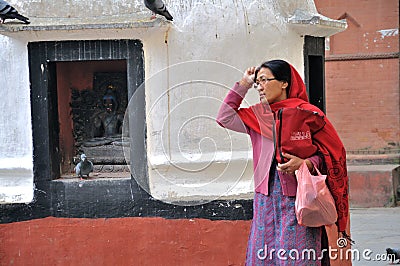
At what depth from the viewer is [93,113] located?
20.7ft

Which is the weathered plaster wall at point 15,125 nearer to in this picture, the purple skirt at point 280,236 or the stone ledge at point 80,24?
the stone ledge at point 80,24

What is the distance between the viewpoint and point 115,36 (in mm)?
5375

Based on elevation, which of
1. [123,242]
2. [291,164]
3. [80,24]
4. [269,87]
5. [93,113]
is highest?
[80,24]

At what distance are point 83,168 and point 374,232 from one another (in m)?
4.61

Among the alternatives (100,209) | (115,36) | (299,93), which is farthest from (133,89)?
(299,93)

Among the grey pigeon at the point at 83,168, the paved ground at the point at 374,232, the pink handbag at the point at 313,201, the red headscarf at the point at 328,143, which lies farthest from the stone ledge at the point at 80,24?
the paved ground at the point at 374,232

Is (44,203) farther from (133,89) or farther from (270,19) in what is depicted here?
(270,19)

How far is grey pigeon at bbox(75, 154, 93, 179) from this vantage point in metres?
5.65

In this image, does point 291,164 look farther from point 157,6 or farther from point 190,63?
point 190,63

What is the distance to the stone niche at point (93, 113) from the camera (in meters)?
6.09

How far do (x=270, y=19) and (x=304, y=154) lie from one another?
1.86 meters

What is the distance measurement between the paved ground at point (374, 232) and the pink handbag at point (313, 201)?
339 cm

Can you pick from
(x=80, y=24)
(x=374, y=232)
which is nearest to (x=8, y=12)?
(x=80, y=24)

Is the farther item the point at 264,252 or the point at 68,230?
the point at 68,230
